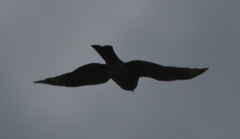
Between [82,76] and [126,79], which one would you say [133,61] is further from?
[82,76]

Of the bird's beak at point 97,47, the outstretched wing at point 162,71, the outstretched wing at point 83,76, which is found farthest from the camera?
the outstretched wing at point 83,76

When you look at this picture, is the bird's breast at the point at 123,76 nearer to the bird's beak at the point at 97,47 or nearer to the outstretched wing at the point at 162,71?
the outstretched wing at the point at 162,71

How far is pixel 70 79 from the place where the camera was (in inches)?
864

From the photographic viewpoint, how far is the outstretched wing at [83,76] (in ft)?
71.5

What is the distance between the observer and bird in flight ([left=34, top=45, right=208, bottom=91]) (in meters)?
21.3

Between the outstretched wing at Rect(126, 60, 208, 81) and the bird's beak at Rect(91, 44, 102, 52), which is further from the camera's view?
the outstretched wing at Rect(126, 60, 208, 81)

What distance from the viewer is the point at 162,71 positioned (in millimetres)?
21531

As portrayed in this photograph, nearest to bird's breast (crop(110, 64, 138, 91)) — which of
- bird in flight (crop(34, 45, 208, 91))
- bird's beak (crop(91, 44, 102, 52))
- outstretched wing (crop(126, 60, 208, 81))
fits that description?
bird in flight (crop(34, 45, 208, 91))

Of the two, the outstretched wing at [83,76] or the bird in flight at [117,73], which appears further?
the outstretched wing at [83,76]

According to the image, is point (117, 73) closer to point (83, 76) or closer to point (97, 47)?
point (97, 47)

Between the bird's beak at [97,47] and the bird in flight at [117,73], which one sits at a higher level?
the bird's beak at [97,47]

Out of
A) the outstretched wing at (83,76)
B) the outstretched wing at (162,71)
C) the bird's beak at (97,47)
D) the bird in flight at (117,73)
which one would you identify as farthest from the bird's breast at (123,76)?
the bird's beak at (97,47)

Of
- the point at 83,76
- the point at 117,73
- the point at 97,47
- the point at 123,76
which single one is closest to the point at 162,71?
the point at 123,76

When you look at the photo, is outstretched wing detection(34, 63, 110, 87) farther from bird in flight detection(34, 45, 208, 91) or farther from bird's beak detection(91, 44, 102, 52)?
bird's beak detection(91, 44, 102, 52)
